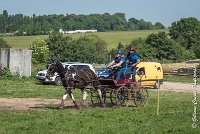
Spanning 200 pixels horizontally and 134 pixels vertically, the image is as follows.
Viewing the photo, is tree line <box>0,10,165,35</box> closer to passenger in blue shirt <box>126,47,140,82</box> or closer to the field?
the field

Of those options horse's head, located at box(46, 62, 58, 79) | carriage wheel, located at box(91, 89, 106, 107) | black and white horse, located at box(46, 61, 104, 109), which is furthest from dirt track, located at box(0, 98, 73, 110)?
horse's head, located at box(46, 62, 58, 79)

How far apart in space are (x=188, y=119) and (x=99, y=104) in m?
5.58

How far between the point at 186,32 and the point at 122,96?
4050 inches

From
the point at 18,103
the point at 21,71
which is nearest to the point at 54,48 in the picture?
the point at 21,71

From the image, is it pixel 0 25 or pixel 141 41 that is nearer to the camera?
pixel 141 41

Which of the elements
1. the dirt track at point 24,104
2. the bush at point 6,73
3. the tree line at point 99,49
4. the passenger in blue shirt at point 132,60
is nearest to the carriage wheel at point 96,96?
the dirt track at point 24,104

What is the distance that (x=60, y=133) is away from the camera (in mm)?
12164

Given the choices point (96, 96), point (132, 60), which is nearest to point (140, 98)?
point (132, 60)

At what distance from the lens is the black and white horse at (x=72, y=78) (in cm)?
1805

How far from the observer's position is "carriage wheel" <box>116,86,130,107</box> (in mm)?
19202

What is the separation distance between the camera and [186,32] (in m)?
120

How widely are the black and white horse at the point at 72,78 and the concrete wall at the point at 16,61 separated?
72.1ft

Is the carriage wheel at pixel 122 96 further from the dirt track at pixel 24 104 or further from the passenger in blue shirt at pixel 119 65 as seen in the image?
the dirt track at pixel 24 104

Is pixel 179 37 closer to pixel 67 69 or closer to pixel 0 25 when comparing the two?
pixel 0 25
